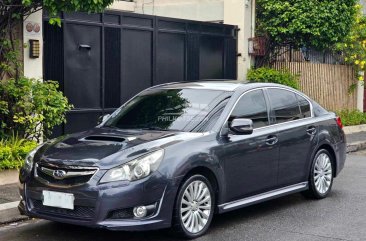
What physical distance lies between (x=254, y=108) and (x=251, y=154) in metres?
0.69

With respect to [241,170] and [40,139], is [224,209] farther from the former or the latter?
[40,139]

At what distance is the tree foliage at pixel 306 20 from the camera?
14945 mm

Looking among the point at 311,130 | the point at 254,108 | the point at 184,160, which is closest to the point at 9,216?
the point at 184,160

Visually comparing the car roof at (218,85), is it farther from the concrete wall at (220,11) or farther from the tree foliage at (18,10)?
the concrete wall at (220,11)

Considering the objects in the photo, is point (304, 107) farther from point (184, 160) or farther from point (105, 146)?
point (105, 146)

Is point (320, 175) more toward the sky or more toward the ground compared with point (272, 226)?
more toward the sky

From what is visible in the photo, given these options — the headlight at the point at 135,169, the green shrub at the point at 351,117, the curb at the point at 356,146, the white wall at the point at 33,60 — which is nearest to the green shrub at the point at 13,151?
the white wall at the point at 33,60

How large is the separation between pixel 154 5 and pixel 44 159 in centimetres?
1150

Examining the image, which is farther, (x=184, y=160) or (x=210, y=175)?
(x=210, y=175)

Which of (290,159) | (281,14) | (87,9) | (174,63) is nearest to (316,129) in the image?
(290,159)

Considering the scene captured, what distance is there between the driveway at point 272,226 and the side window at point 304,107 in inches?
45.3

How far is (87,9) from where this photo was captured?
28.3 ft

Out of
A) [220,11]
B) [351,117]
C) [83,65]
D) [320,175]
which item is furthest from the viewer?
[351,117]

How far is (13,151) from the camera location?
8992mm
